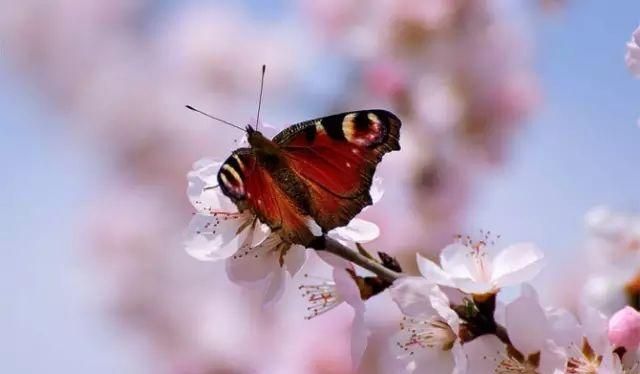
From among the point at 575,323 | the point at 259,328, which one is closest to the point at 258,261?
the point at 575,323

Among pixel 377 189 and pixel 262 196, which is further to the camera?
pixel 377 189

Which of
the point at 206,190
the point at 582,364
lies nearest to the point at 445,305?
the point at 582,364

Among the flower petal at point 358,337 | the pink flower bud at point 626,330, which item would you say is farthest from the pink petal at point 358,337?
the pink flower bud at point 626,330

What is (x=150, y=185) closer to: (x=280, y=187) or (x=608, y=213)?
(x=608, y=213)

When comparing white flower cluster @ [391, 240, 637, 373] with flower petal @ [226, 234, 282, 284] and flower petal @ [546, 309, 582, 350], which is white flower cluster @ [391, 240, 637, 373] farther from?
flower petal @ [226, 234, 282, 284]

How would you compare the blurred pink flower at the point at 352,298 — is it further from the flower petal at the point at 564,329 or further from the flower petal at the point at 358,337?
the flower petal at the point at 564,329

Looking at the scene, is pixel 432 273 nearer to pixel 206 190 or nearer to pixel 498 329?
pixel 498 329
